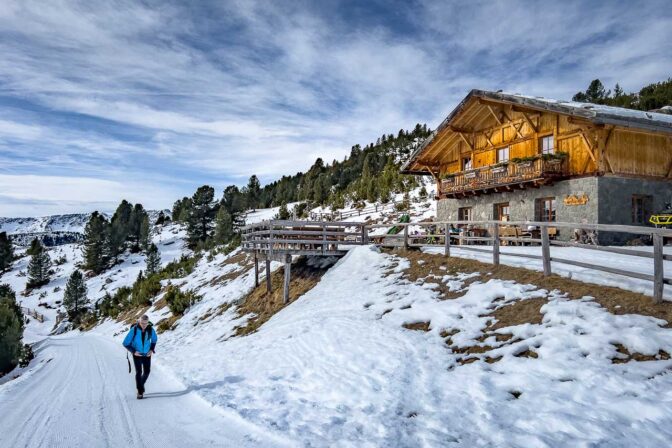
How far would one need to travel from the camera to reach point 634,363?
5.82m

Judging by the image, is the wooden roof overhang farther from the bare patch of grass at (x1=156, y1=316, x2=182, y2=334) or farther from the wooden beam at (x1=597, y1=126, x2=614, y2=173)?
the bare patch of grass at (x1=156, y1=316, x2=182, y2=334)

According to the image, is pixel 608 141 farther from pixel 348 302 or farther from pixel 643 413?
pixel 643 413

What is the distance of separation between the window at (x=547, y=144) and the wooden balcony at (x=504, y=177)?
1.22 metres

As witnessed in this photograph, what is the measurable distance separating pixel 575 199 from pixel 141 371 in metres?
17.5

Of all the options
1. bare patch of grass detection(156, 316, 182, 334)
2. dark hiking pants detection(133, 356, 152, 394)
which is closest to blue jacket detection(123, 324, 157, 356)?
dark hiking pants detection(133, 356, 152, 394)

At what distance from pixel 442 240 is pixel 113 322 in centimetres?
2796

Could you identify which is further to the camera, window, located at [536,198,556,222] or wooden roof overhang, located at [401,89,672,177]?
window, located at [536,198,556,222]

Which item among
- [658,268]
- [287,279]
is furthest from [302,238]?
[658,268]

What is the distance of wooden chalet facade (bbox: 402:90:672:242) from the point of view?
16.8 meters

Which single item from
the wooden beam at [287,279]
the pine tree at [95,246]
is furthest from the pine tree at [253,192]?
the wooden beam at [287,279]

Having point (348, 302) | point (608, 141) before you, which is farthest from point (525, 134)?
point (348, 302)

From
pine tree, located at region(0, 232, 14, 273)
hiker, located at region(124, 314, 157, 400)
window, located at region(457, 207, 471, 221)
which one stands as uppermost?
window, located at region(457, 207, 471, 221)

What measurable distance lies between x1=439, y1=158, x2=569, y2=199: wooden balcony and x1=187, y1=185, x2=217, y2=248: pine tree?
48.2m

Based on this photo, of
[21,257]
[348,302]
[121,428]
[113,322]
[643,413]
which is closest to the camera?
[643,413]
